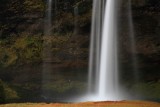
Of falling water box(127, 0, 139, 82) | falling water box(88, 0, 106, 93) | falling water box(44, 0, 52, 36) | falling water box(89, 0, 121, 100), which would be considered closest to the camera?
falling water box(89, 0, 121, 100)

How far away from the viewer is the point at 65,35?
37.7 metres

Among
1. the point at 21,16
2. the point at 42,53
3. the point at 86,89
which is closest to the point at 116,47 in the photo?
the point at 86,89

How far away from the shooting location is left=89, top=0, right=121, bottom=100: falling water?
1364 inches

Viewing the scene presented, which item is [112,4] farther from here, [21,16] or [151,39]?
[21,16]

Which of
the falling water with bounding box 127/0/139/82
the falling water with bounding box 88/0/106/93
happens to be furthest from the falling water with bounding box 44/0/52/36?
the falling water with bounding box 127/0/139/82

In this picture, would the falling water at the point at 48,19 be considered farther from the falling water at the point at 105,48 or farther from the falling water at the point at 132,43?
the falling water at the point at 132,43

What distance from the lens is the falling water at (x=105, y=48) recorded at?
34656 mm

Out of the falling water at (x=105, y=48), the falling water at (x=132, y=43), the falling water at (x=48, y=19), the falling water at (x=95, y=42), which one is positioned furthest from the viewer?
the falling water at (x=48, y=19)

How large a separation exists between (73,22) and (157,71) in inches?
341

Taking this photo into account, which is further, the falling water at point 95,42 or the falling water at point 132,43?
the falling water at point 132,43

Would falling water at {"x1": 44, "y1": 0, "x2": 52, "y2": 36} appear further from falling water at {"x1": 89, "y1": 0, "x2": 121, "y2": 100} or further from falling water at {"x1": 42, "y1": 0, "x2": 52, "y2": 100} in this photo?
falling water at {"x1": 89, "y1": 0, "x2": 121, "y2": 100}

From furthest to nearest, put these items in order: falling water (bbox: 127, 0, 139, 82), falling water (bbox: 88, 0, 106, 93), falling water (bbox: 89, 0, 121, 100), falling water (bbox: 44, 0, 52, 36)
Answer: falling water (bbox: 44, 0, 52, 36) < falling water (bbox: 127, 0, 139, 82) < falling water (bbox: 88, 0, 106, 93) < falling water (bbox: 89, 0, 121, 100)

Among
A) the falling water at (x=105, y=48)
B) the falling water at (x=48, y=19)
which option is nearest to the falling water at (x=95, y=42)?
the falling water at (x=105, y=48)

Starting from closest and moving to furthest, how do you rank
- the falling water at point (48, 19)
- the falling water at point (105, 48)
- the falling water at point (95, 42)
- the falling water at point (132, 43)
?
the falling water at point (105, 48) < the falling water at point (95, 42) < the falling water at point (132, 43) < the falling water at point (48, 19)
